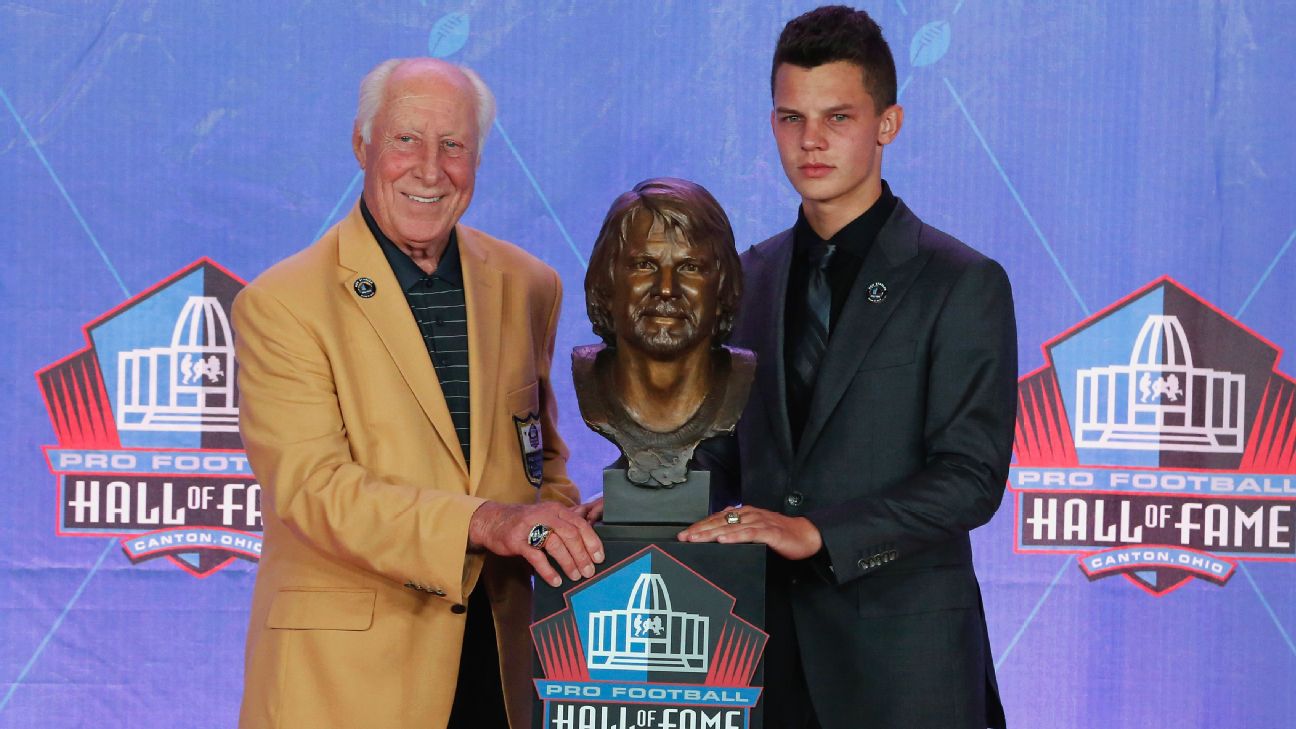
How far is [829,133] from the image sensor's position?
241 cm

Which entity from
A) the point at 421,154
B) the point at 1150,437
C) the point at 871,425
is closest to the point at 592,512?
the point at 871,425

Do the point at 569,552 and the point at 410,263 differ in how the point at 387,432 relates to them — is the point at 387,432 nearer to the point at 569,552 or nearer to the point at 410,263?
the point at 410,263

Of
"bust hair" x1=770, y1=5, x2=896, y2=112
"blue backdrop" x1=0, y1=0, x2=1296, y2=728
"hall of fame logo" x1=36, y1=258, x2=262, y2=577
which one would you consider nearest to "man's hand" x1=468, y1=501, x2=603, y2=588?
"bust hair" x1=770, y1=5, x2=896, y2=112

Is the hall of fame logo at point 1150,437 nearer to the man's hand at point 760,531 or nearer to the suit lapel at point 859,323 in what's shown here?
the suit lapel at point 859,323

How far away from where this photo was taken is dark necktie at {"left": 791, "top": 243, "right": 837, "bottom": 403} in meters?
2.42

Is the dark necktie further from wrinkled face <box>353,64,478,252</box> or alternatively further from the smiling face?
wrinkled face <box>353,64,478,252</box>

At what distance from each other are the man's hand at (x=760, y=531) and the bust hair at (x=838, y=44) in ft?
2.60

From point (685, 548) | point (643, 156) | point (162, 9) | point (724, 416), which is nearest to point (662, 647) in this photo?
point (685, 548)

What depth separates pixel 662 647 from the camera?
2.15 m

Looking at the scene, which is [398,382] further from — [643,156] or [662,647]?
[643,156]

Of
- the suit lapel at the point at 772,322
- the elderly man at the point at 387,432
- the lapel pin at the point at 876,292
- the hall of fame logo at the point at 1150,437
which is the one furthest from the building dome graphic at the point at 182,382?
the hall of fame logo at the point at 1150,437

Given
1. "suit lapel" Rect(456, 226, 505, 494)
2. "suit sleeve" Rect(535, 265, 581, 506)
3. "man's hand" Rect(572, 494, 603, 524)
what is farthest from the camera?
"suit sleeve" Rect(535, 265, 581, 506)

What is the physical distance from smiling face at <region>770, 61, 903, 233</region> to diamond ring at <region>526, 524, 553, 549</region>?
776mm

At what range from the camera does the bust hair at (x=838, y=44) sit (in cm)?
240
